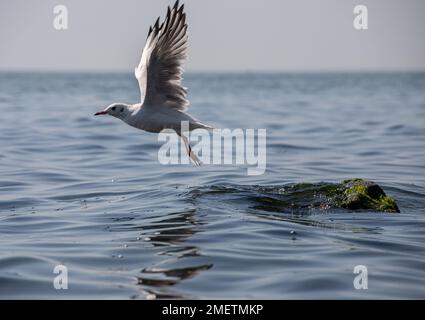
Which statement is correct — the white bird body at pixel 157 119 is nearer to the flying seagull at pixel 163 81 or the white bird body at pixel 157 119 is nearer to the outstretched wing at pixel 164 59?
the flying seagull at pixel 163 81

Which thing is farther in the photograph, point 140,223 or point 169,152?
point 169,152

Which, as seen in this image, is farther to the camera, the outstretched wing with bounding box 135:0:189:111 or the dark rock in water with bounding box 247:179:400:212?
the outstretched wing with bounding box 135:0:189:111

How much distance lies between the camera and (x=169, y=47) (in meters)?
11.3

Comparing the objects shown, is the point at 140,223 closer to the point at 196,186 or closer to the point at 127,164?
the point at 196,186

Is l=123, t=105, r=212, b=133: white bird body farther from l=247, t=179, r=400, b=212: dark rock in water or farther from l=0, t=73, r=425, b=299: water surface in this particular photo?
l=247, t=179, r=400, b=212: dark rock in water

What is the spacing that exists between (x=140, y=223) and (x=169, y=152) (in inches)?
338

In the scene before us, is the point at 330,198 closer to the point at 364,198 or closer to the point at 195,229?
the point at 364,198

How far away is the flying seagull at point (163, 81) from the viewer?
11266 mm

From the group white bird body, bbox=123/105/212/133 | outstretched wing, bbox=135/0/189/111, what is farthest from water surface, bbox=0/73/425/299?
outstretched wing, bbox=135/0/189/111

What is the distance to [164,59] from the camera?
11.3m

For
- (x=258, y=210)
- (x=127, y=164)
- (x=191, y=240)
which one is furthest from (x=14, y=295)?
(x=127, y=164)

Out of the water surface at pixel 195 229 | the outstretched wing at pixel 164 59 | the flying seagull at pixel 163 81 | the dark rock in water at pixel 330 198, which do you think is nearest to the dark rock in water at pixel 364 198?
the dark rock in water at pixel 330 198

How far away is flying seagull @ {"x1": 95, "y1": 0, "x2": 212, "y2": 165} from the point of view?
11266mm

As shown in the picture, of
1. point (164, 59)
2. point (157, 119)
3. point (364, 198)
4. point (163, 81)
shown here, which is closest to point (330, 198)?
point (364, 198)
